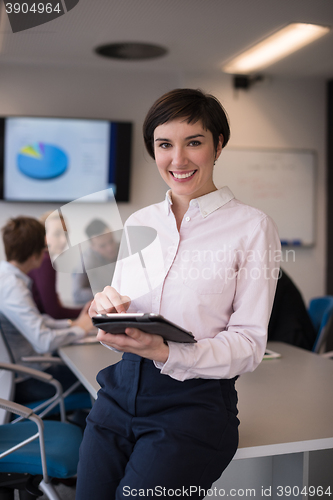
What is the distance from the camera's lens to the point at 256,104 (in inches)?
181

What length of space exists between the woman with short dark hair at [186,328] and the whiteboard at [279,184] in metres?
3.26

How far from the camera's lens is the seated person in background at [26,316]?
2391 mm

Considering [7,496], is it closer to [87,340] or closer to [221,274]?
[87,340]

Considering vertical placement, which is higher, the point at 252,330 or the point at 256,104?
the point at 256,104

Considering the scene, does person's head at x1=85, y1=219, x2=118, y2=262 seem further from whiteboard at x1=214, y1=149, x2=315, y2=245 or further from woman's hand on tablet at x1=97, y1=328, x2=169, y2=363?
whiteboard at x1=214, y1=149, x2=315, y2=245

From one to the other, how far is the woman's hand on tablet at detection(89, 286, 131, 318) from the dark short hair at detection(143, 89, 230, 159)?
0.44 m

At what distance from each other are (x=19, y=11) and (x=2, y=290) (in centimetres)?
175

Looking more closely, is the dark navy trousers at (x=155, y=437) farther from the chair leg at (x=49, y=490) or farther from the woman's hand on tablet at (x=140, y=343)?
the chair leg at (x=49, y=490)

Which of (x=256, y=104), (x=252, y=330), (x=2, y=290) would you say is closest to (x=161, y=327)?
(x=252, y=330)

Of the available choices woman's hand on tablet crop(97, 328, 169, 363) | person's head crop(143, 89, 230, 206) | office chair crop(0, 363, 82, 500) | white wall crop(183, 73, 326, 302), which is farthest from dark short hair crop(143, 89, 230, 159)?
white wall crop(183, 73, 326, 302)

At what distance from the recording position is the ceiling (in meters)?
3.19

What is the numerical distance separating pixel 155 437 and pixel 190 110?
0.78 m

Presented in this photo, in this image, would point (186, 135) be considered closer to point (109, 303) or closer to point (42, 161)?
point (109, 303)

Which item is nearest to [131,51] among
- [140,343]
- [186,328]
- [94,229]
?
[94,229]
